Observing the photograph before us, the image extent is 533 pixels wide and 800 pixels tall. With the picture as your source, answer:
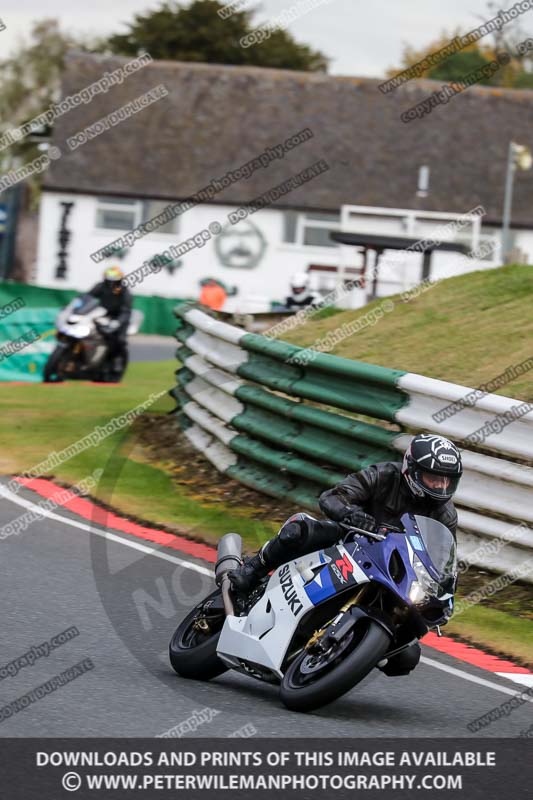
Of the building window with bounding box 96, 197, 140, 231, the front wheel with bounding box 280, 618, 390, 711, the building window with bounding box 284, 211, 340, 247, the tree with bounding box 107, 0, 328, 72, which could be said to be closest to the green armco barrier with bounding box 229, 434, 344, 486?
the front wheel with bounding box 280, 618, 390, 711

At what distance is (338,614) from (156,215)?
144ft

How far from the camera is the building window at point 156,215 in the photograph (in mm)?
48812

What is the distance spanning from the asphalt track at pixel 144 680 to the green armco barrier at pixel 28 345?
1295 centimetres

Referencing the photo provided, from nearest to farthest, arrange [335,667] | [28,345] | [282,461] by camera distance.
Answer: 1. [335,667]
2. [282,461]
3. [28,345]

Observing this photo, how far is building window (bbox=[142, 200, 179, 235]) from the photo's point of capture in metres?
48.8

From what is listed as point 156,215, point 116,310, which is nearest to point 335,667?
point 116,310

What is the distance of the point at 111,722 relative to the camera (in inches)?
228

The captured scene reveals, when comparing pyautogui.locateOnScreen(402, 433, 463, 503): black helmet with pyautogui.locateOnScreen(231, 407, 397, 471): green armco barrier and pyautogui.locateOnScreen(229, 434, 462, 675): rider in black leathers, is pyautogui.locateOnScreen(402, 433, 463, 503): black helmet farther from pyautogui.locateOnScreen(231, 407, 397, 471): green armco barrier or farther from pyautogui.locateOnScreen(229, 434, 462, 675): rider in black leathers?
pyautogui.locateOnScreen(231, 407, 397, 471): green armco barrier

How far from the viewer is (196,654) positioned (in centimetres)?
669

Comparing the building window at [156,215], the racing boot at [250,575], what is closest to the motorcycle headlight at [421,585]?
the racing boot at [250,575]

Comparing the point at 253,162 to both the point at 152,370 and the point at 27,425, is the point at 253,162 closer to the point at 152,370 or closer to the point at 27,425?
the point at 152,370

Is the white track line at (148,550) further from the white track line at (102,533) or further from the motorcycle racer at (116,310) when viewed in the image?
the motorcycle racer at (116,310)

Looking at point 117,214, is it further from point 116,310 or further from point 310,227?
point 116,310

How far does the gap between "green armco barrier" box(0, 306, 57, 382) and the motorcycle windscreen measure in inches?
643
